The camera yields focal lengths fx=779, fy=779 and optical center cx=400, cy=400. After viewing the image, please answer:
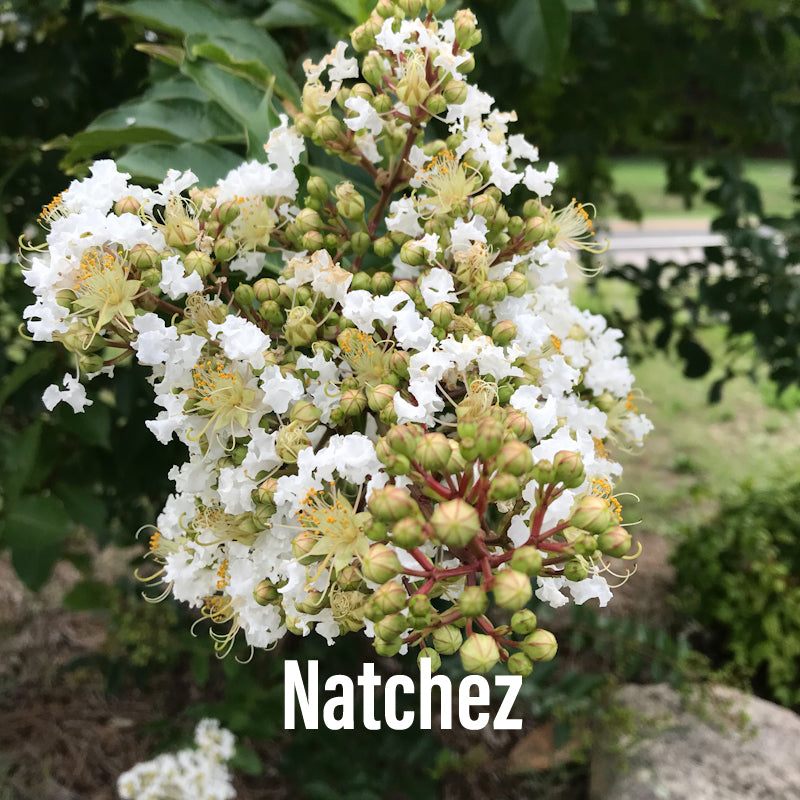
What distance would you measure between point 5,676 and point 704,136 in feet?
10.2

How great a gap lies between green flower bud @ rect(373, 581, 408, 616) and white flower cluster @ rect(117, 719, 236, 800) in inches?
54.6

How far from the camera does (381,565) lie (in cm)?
60

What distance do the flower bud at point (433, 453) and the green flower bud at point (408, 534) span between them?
5cm

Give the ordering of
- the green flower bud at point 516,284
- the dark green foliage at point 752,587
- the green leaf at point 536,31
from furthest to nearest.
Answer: the dark green foliage at point 752,587
the green leaf at point 536,31
the green flower bud at point 516,284

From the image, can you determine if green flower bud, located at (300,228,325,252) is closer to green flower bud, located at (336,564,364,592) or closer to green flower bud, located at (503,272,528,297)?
green flower bud, located at (503,272,528,297)

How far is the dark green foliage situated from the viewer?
2.51m

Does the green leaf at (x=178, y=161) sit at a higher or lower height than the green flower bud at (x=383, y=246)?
higher

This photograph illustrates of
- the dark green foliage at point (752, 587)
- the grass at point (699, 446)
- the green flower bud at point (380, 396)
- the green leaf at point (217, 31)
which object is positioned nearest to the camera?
the green flower bud at point (380, 396)

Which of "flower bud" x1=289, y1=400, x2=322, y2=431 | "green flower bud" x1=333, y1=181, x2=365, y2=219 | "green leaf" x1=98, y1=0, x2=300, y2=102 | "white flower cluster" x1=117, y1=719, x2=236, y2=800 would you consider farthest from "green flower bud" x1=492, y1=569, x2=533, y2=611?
"white flower cluster" x1=117, y1=719, x2=236, y2=800

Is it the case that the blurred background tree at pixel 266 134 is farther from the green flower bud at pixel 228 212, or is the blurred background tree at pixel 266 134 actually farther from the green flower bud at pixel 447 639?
the green flower bud at pixel 447 639

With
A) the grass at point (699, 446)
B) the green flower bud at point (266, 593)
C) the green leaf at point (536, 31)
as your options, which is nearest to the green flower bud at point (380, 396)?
the green flower bud at point (266, 593)

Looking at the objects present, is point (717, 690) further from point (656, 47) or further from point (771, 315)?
point (656, 47)

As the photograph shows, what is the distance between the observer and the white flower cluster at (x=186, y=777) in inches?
68.1

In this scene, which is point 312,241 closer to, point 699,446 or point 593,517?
point 593,517
